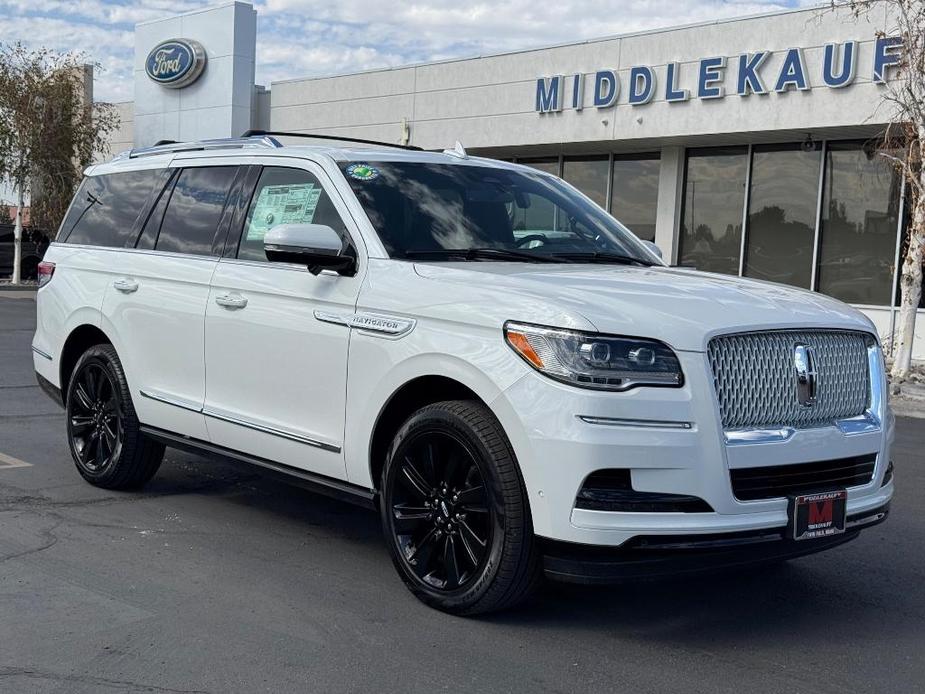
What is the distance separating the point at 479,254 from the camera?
5.00m

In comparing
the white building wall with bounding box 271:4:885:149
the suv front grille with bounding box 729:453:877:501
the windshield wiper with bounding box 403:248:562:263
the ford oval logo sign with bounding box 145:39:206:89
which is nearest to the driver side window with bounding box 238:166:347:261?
the windshield wiper with bounding box 403:248:562:263

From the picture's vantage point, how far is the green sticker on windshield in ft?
17.3

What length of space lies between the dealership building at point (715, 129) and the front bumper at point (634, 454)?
1256 cm

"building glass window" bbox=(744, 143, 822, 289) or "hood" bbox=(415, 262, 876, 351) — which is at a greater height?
"building glass window" bbox=(744, 143, 822, 289)

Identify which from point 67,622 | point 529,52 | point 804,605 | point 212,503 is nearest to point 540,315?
point 804,605

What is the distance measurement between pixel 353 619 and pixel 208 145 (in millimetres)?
3153

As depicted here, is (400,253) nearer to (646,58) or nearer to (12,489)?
(12,489)

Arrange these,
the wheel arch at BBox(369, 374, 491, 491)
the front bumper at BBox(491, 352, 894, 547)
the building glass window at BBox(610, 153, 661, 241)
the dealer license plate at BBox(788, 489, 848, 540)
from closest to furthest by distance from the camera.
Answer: the front bumper at BBox(491, 352, 894, 547) < the dealer license plate at BBox(788, 489, 848, 540) < the wheel arch at BBox(369, 374, 491, 491) < the building glass window at BBox(610, 153, 661, 241)

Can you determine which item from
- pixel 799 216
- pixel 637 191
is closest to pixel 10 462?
pixel 799 216

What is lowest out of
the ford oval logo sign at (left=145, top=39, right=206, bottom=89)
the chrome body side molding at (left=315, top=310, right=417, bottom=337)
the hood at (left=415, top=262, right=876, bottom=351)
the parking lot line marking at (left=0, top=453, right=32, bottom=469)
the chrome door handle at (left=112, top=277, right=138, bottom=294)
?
the parking lot line marking at (left=0, top=453, right=32, bottom=469)

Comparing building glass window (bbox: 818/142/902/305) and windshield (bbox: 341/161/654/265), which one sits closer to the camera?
windshield (bbox: 341/161/654/265)

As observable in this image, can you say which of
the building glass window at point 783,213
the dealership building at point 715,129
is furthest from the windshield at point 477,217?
the building glass window at point 783,213

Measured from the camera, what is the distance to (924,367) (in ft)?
51.6

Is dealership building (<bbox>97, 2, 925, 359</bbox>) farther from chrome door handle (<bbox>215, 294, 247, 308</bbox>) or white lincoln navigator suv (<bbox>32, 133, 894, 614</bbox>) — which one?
chrome door handle (<bbox>215, 294, 247, 308</bbox>)
